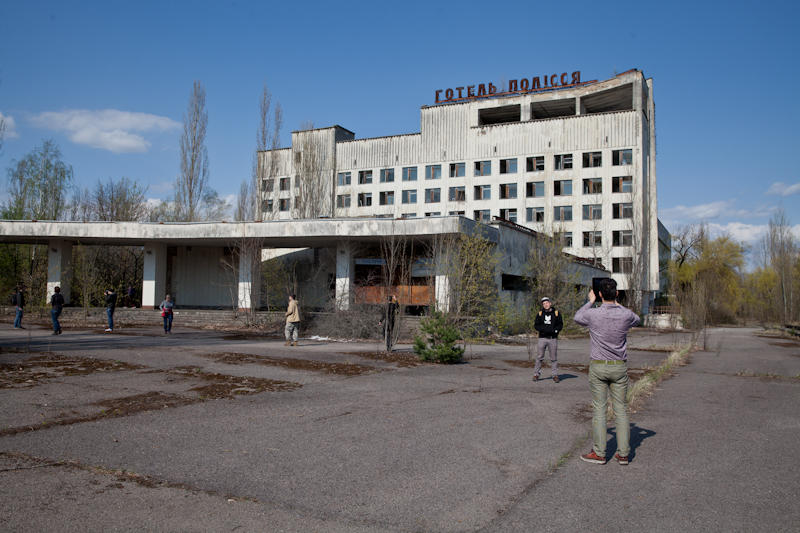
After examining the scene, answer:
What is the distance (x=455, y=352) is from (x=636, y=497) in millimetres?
10043

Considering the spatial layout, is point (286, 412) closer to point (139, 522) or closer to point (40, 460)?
point (40, 460)

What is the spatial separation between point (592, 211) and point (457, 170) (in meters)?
13.9

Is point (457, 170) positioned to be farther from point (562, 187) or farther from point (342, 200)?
point (342, 200)

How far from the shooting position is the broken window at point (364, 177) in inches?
2351

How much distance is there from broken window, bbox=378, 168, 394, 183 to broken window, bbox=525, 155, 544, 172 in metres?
14.2

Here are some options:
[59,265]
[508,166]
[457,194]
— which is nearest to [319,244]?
[59,265]

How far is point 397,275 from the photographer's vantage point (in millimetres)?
28609

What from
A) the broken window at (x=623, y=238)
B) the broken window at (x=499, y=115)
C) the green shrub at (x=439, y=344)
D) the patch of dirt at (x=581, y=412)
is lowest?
the patch of dirt at (x=581, y=412)

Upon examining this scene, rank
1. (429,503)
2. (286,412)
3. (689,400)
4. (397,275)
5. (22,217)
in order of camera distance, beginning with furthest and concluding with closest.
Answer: (22,217), (397,275), (689,400), (286,412), (429,503)

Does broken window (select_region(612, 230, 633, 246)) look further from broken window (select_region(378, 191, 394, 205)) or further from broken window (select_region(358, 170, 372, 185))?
broken window (select_region(358, 170, 372, 185))

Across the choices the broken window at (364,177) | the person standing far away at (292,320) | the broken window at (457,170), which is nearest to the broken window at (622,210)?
the broken window at (457,170)

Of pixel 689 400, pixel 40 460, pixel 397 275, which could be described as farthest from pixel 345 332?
pixel 40 460

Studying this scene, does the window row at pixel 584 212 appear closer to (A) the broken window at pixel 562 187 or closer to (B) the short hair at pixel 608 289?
(A) the broken window at pixel 562 187

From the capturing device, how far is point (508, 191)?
180 ft
